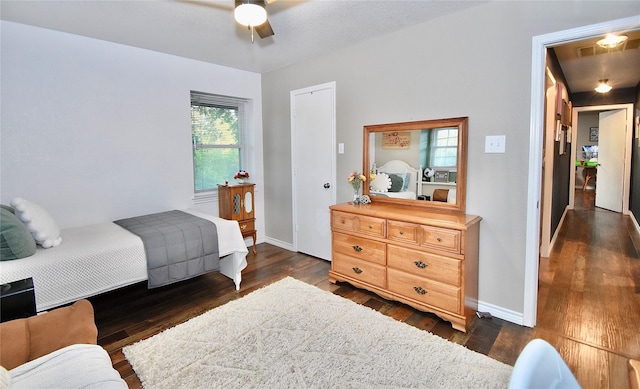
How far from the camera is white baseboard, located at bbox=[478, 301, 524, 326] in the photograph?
248 centimetres

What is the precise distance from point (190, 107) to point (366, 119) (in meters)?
2.11

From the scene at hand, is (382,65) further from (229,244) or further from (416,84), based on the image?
(229,244)

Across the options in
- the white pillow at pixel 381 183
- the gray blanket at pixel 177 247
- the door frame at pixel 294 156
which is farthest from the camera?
the door frame at pixel 294 156

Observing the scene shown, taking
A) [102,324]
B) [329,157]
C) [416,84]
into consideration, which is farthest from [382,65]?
[102,324]

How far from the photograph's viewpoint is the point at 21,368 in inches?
45.8

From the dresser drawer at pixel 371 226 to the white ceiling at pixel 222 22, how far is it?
5.53 feet

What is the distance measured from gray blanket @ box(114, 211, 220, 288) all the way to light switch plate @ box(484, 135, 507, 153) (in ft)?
7.78

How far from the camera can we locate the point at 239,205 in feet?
13.4

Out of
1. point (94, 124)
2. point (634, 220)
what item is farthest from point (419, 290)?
point (634, 220)

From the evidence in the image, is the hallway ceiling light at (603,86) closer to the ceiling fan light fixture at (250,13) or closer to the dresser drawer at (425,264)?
the dresser drawer at (425,264)

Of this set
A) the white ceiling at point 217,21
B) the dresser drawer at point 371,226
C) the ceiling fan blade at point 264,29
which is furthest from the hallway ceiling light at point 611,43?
the ceiling fan blade at point 264,29

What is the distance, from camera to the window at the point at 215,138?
4.16m

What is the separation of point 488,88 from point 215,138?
3230 millimetres

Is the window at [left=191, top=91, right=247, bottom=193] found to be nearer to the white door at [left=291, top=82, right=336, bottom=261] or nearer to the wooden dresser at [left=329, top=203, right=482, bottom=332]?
the white door at [left=291, top=82, right=336, bottom=261]
